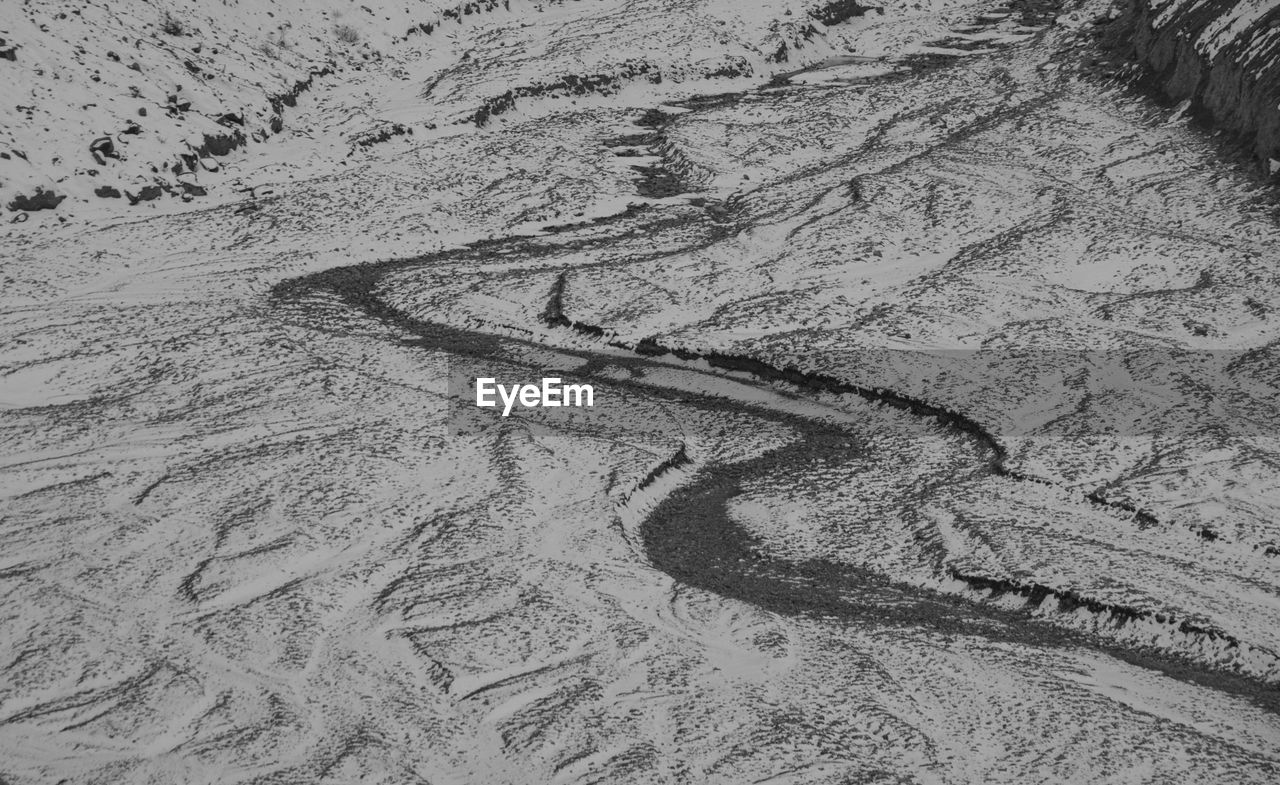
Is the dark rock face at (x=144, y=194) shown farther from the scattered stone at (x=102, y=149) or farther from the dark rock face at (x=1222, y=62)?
the dark rock face at (x=1222, y=62)

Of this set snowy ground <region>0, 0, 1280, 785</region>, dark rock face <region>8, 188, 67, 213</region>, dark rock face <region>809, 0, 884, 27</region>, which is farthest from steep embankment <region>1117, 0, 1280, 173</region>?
dark rock face <region>8, 188, 67, 213</region>

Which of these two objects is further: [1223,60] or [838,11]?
[838,11]

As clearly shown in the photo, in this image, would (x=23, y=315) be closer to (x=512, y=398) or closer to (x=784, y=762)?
(x=512, y=398)

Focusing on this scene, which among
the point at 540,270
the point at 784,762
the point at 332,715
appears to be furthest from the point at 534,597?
the point at 540,270

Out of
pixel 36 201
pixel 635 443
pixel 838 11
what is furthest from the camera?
pixel 838 11

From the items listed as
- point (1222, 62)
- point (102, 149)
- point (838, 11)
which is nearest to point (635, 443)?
point (102, 149)

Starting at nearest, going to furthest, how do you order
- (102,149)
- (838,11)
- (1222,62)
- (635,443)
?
(635,443), (102,149), (1222,62), (838,11)

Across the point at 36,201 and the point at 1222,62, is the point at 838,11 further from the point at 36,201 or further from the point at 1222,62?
the point at 36,201

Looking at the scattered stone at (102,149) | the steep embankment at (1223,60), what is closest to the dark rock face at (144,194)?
the scattered stone at (102,149)
